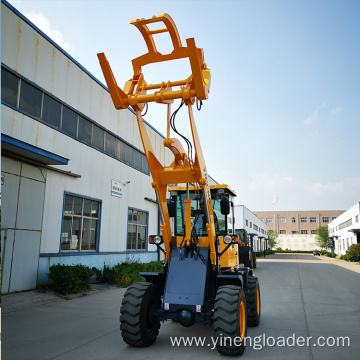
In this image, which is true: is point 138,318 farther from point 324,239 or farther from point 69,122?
point 324,239

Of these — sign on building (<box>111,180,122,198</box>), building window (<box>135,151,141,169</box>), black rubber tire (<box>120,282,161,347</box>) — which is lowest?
black rubber tire (<box>120,282,161,347</box>)

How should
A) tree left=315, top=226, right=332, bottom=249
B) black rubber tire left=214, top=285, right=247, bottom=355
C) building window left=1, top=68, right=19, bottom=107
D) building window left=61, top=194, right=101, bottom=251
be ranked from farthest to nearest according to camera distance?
tree left=315, top=226, right=332, bottom=249 < building window left=61, top=194, right=101, bottom=251 < building window left=1, top=68, right=19, bottom=107 < black rubber tire left=214, top=285, right=247, bottom=355

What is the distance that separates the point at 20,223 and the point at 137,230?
7993 millimetres

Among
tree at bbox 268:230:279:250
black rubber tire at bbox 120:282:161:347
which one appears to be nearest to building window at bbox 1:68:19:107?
black rubber tire at bbox 120:282:161:347

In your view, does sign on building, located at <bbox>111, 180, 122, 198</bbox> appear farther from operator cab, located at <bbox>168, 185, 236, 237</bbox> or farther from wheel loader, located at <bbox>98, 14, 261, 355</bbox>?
wheel loader, located at <bbox>98, 14, 261, 355</bbox>

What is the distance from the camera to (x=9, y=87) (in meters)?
9.96

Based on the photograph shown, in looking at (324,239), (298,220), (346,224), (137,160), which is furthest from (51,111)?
(298,220)

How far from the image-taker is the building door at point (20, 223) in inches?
377

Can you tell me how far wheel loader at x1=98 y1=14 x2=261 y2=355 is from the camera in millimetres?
4898

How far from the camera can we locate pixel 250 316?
6.55m

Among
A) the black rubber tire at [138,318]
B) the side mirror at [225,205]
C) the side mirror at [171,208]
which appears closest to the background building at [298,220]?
the side mirror at [171,208]

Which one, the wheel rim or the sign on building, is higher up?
the sign on building

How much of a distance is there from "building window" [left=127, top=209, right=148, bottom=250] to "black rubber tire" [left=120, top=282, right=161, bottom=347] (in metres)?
11.1

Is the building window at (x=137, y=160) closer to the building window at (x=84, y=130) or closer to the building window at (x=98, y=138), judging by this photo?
the building window at (x=98, y=138)
